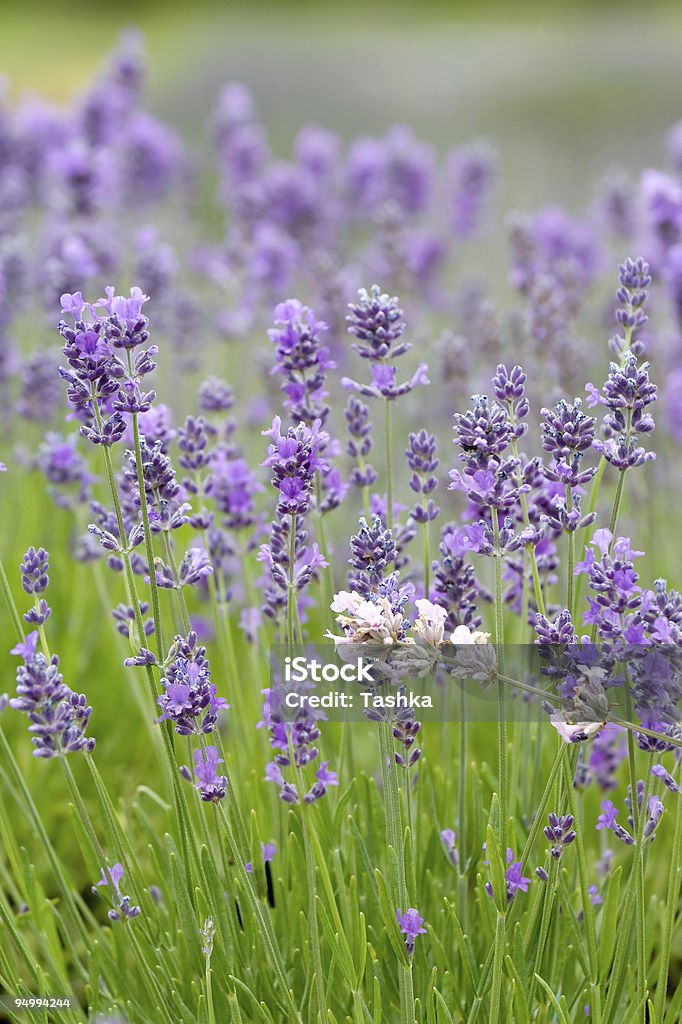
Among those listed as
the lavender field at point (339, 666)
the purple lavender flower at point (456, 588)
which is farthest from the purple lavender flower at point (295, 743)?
the purple lavender flower at point (456, 588)

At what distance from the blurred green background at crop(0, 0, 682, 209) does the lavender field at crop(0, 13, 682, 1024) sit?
5.36 m

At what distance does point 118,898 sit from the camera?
1465 millimetres

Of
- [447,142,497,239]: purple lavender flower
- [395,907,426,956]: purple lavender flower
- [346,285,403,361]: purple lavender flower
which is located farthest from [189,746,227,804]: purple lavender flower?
[447,142,497,239]: purple lavender flower

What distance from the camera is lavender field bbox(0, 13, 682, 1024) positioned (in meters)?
1.26

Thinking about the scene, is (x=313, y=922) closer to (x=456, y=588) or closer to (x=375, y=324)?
(x=456, y=588)

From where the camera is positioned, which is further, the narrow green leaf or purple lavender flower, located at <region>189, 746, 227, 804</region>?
the narrow green leaf

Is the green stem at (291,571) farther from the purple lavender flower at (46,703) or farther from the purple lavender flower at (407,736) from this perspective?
the purple lavender flower at (46,703)

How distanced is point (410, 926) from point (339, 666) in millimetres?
341

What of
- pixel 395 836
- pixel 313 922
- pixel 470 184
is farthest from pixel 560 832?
pixel 470 184

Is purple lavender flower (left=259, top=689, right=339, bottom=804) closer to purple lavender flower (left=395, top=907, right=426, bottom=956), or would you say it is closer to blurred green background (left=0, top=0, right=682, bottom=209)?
purple lavender flower (left=395, top=907, right=426, bottom=956)

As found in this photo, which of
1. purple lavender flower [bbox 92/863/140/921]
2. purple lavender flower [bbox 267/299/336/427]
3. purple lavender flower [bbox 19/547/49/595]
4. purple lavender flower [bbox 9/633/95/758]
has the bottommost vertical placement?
purple lavender flower [bbox 92/863/140/921]

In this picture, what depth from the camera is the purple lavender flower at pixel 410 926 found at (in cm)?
133

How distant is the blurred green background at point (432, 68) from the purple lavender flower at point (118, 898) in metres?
6.98

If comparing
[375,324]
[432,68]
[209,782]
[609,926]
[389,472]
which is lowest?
[609,926]
